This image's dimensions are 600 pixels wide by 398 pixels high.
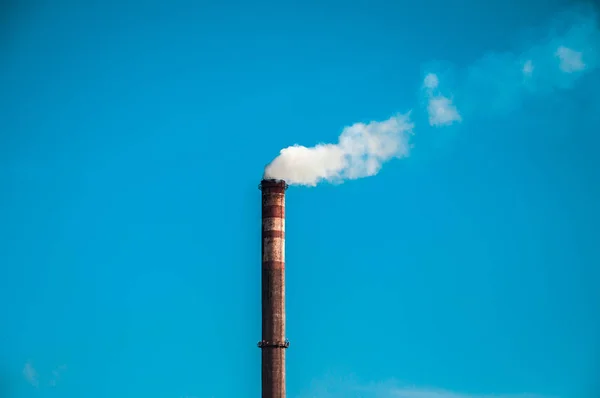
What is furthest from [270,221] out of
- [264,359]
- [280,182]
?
[264,359]

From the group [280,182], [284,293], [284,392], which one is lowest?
[284,392]

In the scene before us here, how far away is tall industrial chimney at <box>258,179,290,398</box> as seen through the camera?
70312 mm

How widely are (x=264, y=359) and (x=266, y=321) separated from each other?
5.65 feet

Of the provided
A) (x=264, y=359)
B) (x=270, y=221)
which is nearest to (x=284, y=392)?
(x=264, y=359)

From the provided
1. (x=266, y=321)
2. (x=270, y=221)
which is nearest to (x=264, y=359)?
(x=266, y=321)

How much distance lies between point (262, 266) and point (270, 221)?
83.1 inches

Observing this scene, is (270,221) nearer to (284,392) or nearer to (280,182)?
(280,182)

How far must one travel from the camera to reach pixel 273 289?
71.1 meters

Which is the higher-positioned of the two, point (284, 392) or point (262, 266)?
point (262, 266)

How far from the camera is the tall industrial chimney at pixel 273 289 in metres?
70.3

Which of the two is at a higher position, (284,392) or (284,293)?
(284,293)

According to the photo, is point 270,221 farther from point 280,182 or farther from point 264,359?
point 264,359

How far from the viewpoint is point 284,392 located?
230ft

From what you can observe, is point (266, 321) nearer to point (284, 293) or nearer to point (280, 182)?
point (284, 293)
